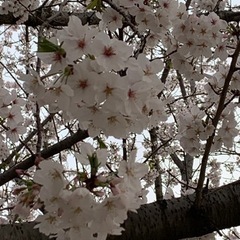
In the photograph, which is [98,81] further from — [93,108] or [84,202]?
[84,202]

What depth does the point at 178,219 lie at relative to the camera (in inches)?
71.7

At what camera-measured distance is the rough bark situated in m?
1.72

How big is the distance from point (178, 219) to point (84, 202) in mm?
737

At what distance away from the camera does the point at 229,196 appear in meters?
1.91

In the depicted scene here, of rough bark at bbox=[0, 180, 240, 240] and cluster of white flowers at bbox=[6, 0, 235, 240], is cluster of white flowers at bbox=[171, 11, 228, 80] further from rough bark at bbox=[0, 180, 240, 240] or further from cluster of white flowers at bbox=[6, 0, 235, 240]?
cluster of white flowers at bbox=[6, 0, 235, 240]

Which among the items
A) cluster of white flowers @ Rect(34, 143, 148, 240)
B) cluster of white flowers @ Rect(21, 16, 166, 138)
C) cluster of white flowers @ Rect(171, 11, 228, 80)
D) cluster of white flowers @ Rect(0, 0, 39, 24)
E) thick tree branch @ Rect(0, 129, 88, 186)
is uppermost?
cluster of white flowers @ Rect(0, 0, 39, 24)

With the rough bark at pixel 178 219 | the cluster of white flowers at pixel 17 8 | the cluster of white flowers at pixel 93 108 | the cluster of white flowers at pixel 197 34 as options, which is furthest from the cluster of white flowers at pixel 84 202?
the cluster of white flowers at pixel 17 8

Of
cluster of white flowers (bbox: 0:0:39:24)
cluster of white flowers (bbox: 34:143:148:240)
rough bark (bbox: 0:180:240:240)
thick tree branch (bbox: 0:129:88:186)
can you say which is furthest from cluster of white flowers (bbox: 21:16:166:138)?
cluster of white flowers (bbox: 0:0:39:24)

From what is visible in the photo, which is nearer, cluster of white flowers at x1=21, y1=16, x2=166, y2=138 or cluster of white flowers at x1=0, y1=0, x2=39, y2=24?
cluster of white flowers at x1=21, y1=16, x2=166, y2=138

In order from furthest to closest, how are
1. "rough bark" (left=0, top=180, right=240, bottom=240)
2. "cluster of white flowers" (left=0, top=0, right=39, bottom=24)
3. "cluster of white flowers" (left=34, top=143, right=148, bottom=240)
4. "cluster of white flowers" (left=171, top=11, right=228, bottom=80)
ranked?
"cluster of white flowers" (left=0, top=0, right=39, bottom=24), "cluster of white flowers" (left=171, top=11, right=228, bottom=80), "rough bark" (left=0, top=180, right=240, bottom=240), "cluster of white flowers" (left=34, top=143, right=148, bottom=240)

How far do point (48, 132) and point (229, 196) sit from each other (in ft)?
10.5

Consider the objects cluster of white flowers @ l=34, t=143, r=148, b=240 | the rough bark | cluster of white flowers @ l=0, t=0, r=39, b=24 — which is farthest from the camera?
cluster of white flowers @ l=0, t=0, r=39, b=24

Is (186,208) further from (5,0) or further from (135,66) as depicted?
(5,0)

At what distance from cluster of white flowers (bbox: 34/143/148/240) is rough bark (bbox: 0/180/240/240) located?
1.51 feet
